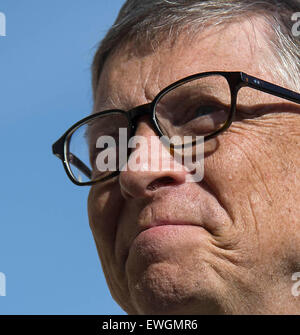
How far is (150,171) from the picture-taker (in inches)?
90.5

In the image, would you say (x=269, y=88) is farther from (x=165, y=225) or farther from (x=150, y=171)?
(x=165, y=225)

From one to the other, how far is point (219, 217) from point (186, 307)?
1.20 feet

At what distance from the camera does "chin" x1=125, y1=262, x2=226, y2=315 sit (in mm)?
2209

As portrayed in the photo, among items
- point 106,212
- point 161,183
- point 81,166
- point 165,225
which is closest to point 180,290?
point 165,225

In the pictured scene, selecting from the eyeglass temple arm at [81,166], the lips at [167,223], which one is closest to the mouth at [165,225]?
the lips at [167,223]

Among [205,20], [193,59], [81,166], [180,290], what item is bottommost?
[180,290]

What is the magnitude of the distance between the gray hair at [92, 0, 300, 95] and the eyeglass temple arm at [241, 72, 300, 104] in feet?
0.33

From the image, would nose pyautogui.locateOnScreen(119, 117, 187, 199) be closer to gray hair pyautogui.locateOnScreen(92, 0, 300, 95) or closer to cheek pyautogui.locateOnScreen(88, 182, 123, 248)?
cheek pyautogui.locateOnScreen(88, 182, 123, 248)

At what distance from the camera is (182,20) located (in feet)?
8.90

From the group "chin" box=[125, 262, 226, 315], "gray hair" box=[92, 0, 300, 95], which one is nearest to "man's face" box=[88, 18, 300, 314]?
"chin" box=[125, 262, 226, 315]

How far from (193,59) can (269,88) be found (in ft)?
1.16

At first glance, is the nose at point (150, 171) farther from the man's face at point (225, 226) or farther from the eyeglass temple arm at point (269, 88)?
the eyeglass temple arm at point (269, 88)

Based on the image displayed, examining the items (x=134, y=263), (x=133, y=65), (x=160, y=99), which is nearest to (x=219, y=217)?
(x=134, y=263)
